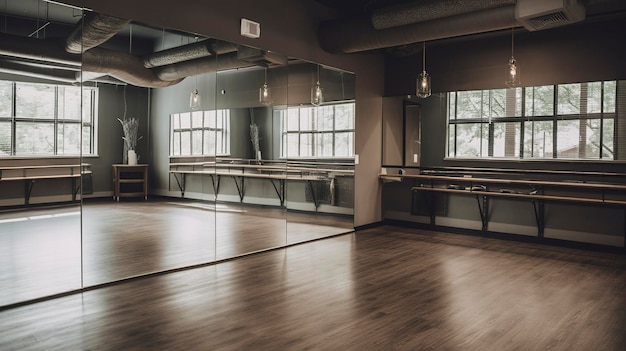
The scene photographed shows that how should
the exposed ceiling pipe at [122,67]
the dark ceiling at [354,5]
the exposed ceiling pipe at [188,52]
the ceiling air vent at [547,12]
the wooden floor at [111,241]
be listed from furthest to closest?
the dark ceiling at [354,5] → the exposed ceiling pipe at [188,52] → the ceiling air vent at [547,12] → the exposed ceiling pipe at [122,67] → the wooden floor at [111,241]

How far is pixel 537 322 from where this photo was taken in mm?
3326

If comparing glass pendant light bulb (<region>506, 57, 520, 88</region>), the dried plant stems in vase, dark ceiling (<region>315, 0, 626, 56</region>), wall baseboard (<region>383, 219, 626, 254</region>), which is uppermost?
dark ceiling (<region>315, 0, 626, 56</region>)

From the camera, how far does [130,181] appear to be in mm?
4492

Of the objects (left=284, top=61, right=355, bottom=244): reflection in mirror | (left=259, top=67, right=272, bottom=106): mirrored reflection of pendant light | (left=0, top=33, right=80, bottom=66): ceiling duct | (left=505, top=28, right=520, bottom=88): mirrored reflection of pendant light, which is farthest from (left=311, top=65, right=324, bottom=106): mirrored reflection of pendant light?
(left=0, top=33, right=80, bottom=66): ceiling duct

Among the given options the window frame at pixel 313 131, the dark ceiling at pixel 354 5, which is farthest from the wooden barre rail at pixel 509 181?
the dark ceiling at pixel 354 5

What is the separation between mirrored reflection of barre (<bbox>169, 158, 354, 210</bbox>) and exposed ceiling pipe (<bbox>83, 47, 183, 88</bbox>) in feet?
2.82

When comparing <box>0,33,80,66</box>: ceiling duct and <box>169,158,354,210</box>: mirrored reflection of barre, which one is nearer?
<box>0,33,80,66</box>: ceiling duct

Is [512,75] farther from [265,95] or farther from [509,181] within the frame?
[265,95]

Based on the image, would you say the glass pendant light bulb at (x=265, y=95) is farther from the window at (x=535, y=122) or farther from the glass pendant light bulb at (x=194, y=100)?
the window at (x=535, y=122)

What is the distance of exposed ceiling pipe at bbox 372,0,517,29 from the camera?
4.69 m

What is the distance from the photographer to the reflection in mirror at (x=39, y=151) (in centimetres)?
359

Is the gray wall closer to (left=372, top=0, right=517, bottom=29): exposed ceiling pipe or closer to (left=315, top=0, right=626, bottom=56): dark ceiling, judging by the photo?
(left=315, top=0, right=626, bottom=56): dark ceiling

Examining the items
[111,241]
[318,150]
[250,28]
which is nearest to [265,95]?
[250,28]

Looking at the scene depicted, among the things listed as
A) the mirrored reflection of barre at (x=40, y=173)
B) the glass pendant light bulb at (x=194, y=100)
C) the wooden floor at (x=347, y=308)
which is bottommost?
the wooden floor at (x=347, y=308)
